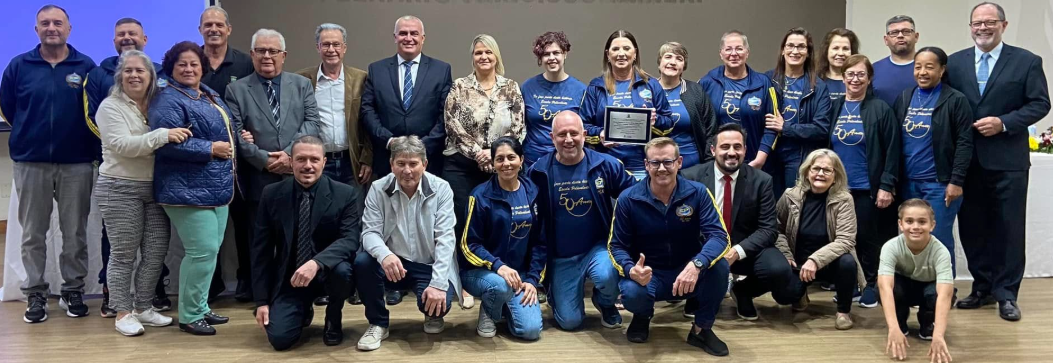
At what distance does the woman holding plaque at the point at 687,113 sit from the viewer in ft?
14.5

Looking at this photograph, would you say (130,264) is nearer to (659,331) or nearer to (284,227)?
(284,227)

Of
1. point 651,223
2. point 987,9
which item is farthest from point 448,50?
point 987,9

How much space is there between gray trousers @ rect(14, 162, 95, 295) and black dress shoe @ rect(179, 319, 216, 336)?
849mm

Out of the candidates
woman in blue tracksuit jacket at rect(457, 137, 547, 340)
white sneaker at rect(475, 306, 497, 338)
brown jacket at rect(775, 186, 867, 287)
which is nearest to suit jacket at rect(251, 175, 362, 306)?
woman in blue tracksuit jacket at rect(457, 137, 547, 340)

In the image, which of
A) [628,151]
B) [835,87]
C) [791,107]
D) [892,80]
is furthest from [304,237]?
[892,80]

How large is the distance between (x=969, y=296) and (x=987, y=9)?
154 cm

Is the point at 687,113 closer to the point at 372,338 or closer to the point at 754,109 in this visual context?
the point at 754,109

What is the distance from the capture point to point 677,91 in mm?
4484

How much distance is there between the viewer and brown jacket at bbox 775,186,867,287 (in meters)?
3.96

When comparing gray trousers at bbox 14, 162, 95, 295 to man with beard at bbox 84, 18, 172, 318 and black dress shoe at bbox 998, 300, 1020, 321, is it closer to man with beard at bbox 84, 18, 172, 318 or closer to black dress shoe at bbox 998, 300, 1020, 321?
man with beard at bbox 84, 18, 172, 318

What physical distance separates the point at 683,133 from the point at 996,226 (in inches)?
67.7

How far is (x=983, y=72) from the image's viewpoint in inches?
168

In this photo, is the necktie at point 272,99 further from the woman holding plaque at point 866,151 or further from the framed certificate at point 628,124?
the woman holding plaque at point 866,151

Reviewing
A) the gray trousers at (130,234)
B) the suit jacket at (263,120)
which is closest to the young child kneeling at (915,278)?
the suit jacket at (263,120)
